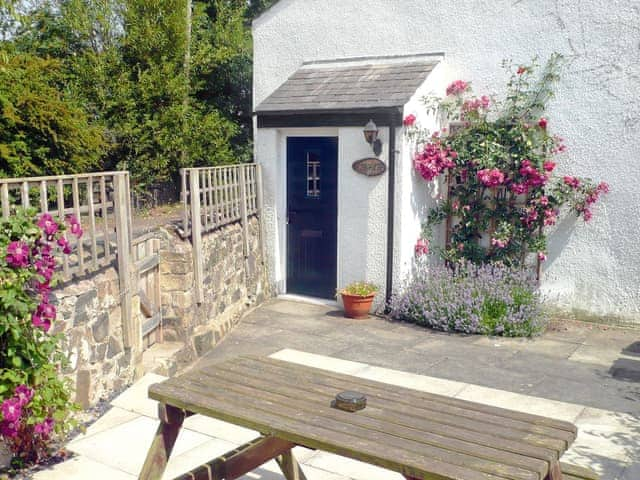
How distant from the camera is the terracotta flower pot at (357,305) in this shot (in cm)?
830

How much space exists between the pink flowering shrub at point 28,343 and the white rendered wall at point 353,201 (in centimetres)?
477

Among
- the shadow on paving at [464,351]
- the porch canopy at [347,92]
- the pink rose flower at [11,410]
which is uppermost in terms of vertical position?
the porch canopy at [347,92]

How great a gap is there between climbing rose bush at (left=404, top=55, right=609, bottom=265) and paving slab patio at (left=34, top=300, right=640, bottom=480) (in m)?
1.38

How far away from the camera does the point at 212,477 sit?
3.66m

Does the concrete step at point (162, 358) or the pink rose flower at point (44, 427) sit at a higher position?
the pink rose flower at point (44, 427)

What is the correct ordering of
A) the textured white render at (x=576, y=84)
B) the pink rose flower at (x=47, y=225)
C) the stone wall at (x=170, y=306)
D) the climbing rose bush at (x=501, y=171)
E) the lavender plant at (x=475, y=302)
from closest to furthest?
the pink rose flower at (x=47, y=225) < the stone wall at (x=170, y=306) < the lavender plant at (x=475, y=302) < the textured white render at (x=576, y=84) < the climbing rose bush at (x=501, y=171)

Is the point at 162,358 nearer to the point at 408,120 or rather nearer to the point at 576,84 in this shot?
the point at 408,120

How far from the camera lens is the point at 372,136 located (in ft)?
27.1

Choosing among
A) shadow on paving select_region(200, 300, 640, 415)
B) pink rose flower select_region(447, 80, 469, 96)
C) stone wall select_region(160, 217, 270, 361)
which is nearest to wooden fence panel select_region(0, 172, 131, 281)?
stone wall select_region(160, 217, 270, 361)

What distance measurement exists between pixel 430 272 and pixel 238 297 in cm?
246

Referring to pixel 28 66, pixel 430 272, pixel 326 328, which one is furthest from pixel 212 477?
pixel 28 66

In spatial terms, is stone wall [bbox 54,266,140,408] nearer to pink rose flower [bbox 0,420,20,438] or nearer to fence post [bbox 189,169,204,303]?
pink rose flower [bbox 0,420,20,438]

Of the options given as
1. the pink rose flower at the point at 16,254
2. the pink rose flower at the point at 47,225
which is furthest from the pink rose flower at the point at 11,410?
the pink rose flower at the point at 47,225

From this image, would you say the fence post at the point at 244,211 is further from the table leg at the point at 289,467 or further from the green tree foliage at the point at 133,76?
the table leg at the point at 289,467
